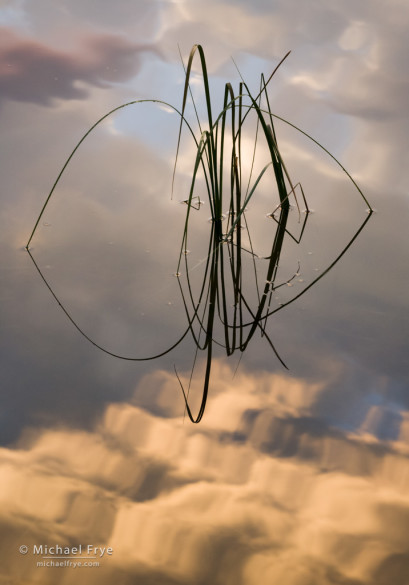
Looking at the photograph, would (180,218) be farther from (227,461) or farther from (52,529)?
(52,529)

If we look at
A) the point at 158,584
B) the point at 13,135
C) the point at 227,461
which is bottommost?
the point at 158,584

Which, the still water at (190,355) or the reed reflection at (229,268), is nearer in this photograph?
the still water at (190,355)

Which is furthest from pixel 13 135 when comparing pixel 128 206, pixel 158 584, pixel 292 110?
pixel 158 584

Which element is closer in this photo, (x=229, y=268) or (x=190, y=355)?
(x=190, y=355)

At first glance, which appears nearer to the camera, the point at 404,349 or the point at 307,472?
the point at 307,472

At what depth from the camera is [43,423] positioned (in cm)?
74

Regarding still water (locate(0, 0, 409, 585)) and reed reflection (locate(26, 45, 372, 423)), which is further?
reed reflection (locate(26, 45, 372, 423))

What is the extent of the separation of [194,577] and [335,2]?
6.55 feet

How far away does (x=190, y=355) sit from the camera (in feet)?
2.84

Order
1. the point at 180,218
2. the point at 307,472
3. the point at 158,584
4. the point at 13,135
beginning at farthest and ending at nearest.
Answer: the point at 13,135
the point at 180,218
the point at 307,472
the point at 158,584

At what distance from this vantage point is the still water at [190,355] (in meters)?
0.62

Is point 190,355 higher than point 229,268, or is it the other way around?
point 229,268

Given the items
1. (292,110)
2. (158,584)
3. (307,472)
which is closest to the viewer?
(158,584)

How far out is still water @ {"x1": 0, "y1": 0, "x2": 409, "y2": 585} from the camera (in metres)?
0.62
